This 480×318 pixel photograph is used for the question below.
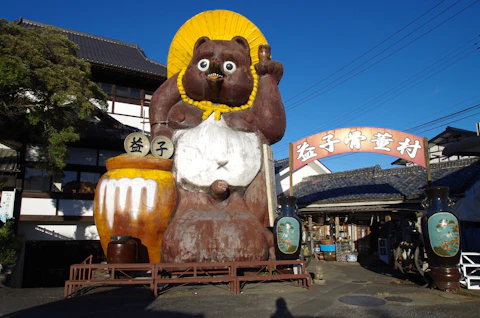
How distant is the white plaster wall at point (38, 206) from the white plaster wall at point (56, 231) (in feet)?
2.18

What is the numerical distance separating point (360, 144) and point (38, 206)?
36.7 ft

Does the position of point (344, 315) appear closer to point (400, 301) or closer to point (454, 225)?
point (400, 301)

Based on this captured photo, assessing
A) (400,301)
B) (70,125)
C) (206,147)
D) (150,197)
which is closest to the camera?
(400,301)

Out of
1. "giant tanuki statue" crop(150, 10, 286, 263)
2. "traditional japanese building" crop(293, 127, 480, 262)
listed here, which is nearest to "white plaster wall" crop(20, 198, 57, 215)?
"giant tanuki statue" crop(150, 10, 286, 263)

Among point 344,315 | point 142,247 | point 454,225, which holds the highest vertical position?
point 454,225

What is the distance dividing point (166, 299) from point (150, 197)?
2.42 meters

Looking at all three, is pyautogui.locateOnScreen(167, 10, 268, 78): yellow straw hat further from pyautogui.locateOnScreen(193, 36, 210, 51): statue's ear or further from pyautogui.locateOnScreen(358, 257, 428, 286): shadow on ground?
pyautogui.locateOnScreen(358, 257, 428, 286): shadow on ground

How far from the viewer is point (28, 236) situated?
13.6m

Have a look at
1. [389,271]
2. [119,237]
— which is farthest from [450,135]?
[119,237]

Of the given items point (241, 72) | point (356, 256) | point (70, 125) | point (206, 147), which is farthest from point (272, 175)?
point (356, 256)

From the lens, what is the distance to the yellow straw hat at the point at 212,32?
10.7 meters

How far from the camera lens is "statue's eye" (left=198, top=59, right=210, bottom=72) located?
383 inches

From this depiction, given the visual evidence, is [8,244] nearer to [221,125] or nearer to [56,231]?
[56,231]

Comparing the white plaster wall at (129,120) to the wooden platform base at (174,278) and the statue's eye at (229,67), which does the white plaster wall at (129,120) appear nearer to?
the statue's eye at (229,67)
